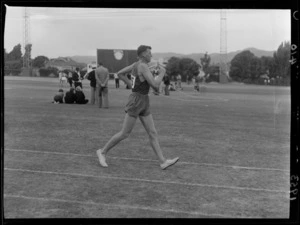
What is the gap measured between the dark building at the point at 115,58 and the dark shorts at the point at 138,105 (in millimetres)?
Answer: 452

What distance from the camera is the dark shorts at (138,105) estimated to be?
3992mm

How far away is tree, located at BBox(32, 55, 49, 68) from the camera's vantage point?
3.32m

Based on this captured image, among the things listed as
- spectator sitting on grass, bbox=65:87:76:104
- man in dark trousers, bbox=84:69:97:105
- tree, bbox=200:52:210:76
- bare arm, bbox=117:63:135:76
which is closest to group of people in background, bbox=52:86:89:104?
spectator sitting on grass, bbox=65:87:76:104

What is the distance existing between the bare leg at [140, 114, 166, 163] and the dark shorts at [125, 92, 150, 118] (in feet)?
0.19

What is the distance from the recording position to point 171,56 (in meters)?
3.29

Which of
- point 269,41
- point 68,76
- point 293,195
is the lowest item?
point 293,195

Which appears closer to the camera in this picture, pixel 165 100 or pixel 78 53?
pixel 78 53

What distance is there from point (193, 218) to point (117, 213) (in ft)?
2.18

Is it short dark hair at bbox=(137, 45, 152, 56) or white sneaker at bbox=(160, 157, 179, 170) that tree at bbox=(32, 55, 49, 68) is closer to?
short dark hair at bbox=(137, 45, 152, 56)

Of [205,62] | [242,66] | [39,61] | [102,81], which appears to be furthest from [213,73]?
[39,61]

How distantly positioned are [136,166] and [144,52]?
1507 mm

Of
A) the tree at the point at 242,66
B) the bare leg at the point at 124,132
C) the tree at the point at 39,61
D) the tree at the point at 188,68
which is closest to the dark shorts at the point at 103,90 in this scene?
the bare leg at the point at 124,132

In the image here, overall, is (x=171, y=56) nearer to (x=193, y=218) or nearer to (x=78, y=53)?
(x=78, y=53)
